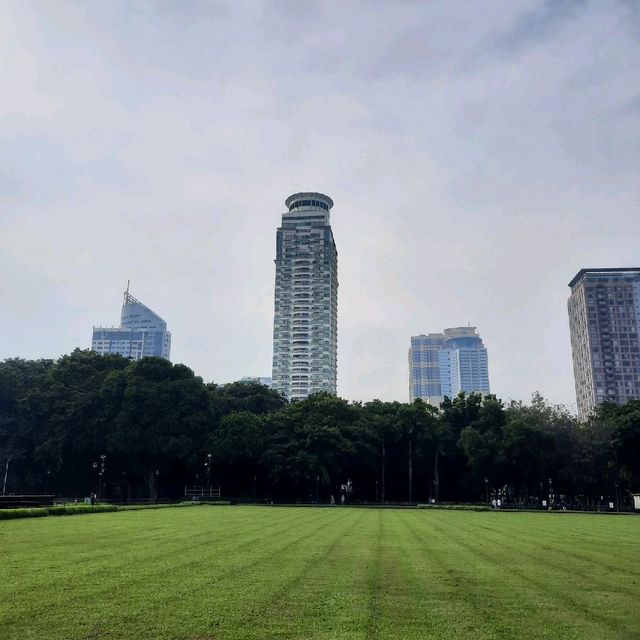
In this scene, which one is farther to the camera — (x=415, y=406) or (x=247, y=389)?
(x=247, y=389)

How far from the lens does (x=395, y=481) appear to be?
73.5 m

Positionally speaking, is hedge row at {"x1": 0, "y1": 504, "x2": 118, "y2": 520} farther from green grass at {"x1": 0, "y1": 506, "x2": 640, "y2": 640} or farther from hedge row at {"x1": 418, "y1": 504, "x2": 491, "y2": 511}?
hedge row at {"x1": 418, "y1": 504, "x2": 491, "y2": 511}

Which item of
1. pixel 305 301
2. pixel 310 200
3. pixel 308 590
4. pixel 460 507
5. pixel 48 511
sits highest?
pixel 310 200

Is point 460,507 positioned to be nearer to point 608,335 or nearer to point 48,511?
point 48,511

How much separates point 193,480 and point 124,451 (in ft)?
39.3

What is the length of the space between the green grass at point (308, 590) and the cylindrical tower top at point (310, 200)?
160 m

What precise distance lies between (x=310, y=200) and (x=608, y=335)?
291ft

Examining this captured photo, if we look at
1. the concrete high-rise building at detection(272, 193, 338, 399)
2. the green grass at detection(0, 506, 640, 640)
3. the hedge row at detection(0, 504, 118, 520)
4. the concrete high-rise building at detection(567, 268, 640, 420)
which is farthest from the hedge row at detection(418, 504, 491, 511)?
the concrete high-rise building at detection(567, 268, 640, 420)

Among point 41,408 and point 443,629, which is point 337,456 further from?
point 443,629

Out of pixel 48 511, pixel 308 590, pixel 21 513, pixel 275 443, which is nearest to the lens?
pixel 308 590

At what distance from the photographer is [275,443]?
2579 inches

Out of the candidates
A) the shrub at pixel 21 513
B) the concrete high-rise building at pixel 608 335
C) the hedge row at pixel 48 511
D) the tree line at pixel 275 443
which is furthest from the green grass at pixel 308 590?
the concrete high-rise building at pixel 608 335

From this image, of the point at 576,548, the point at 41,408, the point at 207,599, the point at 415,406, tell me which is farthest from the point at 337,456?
the point at 207,599

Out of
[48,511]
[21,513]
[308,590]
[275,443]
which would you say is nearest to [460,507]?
[275,443]
